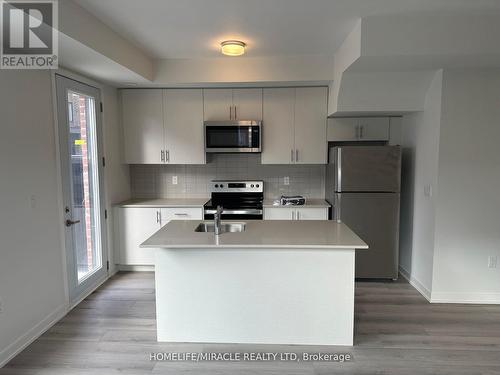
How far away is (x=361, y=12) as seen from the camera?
2.46 meters

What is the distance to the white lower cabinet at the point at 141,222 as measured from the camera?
403 cm

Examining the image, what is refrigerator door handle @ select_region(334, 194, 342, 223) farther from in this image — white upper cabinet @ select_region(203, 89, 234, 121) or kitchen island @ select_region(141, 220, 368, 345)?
Result: white upper cabinet @ select_region(203, 89, 234, 121)

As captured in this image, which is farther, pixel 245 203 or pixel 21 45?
pixel 245 203

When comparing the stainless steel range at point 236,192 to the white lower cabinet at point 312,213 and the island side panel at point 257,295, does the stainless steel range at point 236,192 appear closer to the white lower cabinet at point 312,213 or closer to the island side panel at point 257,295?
the white lower cabinet at point 312,213

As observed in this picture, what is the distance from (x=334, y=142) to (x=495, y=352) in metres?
2.81

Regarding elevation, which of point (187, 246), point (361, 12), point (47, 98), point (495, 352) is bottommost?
point (495, 352)

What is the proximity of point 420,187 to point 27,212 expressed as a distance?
12.3 feet

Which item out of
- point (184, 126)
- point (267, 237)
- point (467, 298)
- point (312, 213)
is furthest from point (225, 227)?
point (467, 298)

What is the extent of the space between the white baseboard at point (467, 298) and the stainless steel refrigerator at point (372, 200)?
0.57m

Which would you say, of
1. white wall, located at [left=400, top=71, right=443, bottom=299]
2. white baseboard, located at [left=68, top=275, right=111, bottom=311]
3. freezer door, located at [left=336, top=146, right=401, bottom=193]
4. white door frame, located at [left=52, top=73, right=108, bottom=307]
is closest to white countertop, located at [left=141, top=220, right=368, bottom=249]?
freezer door, located at [left=336, top=146, right=401, bottom=193]

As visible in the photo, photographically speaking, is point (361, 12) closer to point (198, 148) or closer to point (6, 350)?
point (198, 148)

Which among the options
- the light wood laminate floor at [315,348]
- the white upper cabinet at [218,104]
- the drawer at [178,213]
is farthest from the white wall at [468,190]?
the drawer at [178,213]

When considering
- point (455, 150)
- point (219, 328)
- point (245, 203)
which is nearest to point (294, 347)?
point (219, 328)

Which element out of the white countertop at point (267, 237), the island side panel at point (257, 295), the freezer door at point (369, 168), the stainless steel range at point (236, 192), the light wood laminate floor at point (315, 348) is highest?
the freezer door at point (369, 168)
